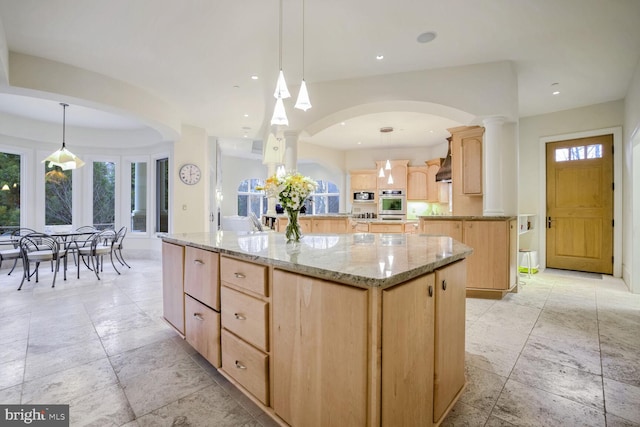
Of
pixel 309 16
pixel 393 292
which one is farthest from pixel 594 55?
pixel 393 292

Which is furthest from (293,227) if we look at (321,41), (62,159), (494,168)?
(62,159)

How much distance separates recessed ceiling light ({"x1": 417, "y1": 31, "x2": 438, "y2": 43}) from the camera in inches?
122

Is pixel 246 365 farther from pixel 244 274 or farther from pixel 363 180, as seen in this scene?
pixel 363 180

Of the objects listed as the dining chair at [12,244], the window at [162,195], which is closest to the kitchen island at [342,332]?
the dining chair at [12,244]

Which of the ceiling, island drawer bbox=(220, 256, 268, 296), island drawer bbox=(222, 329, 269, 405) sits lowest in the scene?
island drawer bbox=(222, 329, 269, 405)

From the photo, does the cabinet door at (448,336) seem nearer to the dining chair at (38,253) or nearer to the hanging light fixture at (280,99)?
the hanging light fixture at (280,99)

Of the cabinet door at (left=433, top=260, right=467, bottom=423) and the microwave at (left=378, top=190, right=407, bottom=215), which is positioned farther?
the microwave at (left=378, top=190, right=407, bottom=215)

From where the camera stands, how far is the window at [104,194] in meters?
6.80

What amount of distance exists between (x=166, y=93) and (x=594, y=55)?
580 cm

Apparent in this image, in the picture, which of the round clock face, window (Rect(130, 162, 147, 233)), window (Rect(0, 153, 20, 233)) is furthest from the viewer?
window (Rect(130, 162, 147, 233))

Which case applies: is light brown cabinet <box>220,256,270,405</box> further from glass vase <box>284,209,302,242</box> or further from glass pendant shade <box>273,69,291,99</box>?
glass pendant shade <box>273,69,291,99</box>

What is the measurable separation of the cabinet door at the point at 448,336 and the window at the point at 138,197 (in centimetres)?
725

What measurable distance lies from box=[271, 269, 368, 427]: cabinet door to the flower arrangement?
0.79 m

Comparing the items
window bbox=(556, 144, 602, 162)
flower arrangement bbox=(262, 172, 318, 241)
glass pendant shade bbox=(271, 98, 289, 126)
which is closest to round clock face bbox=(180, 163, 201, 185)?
glass pendant shade bbox=(271, 98, 289, 126)
